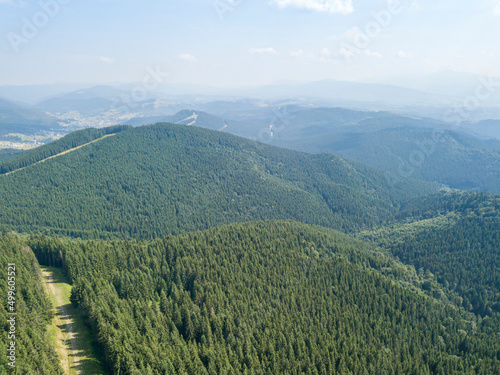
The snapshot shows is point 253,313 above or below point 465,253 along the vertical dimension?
above

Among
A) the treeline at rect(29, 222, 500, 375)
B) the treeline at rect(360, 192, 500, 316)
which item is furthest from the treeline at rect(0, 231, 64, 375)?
the treeline at rect(360, 192, 500, 316)

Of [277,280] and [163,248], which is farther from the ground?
[163,248]

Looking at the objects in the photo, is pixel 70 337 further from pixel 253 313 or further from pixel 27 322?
pixel 253 313

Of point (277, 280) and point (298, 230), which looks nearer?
point (277, 280)

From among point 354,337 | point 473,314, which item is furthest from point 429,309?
point 354,337

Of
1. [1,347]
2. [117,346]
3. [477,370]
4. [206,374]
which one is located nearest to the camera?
[1,347]

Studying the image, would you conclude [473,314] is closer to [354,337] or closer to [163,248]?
[354,337]

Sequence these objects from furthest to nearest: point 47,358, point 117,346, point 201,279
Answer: point 201,279 → point 117,346 → point 47,358

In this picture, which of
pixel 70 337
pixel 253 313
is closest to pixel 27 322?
pixel 70 337
